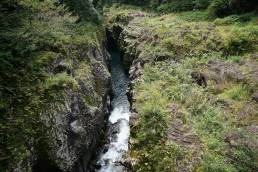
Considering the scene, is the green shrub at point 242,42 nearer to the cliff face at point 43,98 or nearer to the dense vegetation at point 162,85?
the dense vegetation at point 162,85

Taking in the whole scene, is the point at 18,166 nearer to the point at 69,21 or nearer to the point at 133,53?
the point at 69,21

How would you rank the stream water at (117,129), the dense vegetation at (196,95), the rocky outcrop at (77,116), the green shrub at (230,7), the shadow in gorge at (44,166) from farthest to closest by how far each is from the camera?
1. the green shrub at (230,7)
2. the stream water at (117,129)
3. the rocky outcrop at (77,116)
4. the shadow in gorge at (44,166)
5. the dense vegetation at (196,95)

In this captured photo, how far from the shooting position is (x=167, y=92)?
23.8 m

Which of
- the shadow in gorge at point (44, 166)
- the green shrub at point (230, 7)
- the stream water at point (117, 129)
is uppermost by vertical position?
the green shrub at point (230, 7)

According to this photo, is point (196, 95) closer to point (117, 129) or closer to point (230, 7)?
point (117, 129)

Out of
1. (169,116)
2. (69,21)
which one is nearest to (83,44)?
(69,21)

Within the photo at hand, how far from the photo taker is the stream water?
23.2 meters

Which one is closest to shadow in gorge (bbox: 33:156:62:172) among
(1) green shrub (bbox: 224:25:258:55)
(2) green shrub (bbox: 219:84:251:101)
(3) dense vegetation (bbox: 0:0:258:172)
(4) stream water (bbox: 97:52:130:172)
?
(3) dense vegetation (bbox: 0:0:258:172)

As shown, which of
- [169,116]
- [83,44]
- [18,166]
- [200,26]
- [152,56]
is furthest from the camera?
[200,26]

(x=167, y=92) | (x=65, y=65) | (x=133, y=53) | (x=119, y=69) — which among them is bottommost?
(x=119, y=69)

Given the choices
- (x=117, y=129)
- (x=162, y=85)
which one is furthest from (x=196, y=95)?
(x=117, y=129)

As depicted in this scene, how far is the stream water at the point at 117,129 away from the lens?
2325 centimetres

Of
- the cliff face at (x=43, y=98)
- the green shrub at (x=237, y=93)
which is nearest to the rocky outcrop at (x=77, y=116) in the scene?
the cliff face at (x=43, y=98)

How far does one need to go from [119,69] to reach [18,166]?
27712 millimetres
